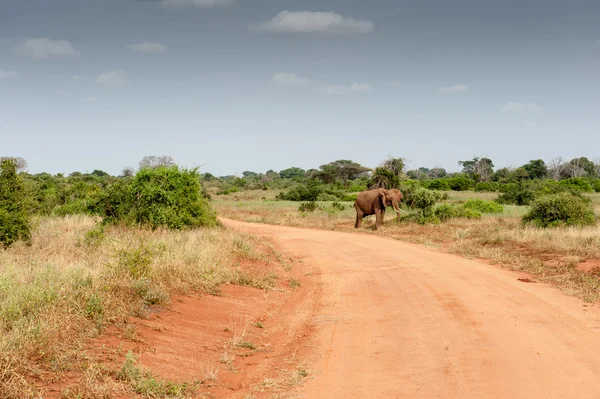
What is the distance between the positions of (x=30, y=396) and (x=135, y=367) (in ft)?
3.54

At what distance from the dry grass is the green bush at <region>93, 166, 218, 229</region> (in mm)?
3114

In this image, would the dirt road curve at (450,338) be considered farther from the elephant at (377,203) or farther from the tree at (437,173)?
the tree at (437,173)

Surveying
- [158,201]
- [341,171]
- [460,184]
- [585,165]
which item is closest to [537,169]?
[585,165]

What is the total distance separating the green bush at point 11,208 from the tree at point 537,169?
7971 cm

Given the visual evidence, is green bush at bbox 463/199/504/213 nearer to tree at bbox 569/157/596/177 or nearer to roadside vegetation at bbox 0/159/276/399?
roadside vegetation at bbox 0/159/276/399

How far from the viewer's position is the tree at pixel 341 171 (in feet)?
266

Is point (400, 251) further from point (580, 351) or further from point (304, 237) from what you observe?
point (580, 351)

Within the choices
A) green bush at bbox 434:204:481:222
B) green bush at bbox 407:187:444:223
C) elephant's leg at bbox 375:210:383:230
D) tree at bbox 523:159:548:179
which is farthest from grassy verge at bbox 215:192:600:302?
tree at bbox 523:159:548:179

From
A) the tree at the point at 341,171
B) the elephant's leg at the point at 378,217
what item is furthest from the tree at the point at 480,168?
the elephant's leg at the point at 378,217

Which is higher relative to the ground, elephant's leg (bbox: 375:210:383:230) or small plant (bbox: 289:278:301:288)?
elephant's leg (bbox: 375:210:383:230)

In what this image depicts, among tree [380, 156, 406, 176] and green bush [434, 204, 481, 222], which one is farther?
tree [380, 156, 406, 176]

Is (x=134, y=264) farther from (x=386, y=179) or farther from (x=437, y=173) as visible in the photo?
(x=437, y=173)

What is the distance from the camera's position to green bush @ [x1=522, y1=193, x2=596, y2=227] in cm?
1903

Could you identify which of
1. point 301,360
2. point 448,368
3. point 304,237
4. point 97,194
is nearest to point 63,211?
point 97,194
